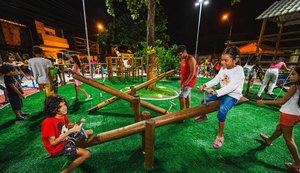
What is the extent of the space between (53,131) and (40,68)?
3113 mm

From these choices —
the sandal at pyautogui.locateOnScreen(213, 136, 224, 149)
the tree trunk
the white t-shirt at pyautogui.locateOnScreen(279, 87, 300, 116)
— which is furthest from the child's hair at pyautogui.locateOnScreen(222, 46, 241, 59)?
the tree trunk

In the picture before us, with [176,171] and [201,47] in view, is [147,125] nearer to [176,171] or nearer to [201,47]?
[176,171]

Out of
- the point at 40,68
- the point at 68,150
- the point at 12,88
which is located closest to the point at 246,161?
the point at 68,150

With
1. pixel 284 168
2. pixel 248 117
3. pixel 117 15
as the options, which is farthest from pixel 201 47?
pixel 284 168

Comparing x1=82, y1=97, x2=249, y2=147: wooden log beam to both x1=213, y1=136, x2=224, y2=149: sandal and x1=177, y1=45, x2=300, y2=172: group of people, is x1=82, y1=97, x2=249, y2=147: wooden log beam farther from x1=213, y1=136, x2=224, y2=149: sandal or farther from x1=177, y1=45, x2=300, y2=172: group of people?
x1=213, y1=136, x2=224, y2=149: sandal

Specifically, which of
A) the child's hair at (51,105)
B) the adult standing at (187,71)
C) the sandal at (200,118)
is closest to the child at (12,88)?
the child's hair at (51,105)

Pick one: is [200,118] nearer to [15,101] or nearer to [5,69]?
[15,101]

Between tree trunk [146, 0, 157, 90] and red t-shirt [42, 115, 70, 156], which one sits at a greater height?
tree trunk [146, 0, 157, 90]

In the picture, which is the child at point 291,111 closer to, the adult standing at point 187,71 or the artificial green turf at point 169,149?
the artificial green turf at point 169,149

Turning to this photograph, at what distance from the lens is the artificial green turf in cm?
223

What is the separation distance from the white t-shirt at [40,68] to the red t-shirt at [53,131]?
295 cm

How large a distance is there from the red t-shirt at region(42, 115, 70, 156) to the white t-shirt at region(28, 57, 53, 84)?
2947 mm

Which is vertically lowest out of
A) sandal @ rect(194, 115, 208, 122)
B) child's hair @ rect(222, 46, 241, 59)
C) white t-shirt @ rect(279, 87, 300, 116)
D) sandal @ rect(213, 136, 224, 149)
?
sandal @ rect(213, 136, 224, 149)

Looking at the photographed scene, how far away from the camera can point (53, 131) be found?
1.66 m
